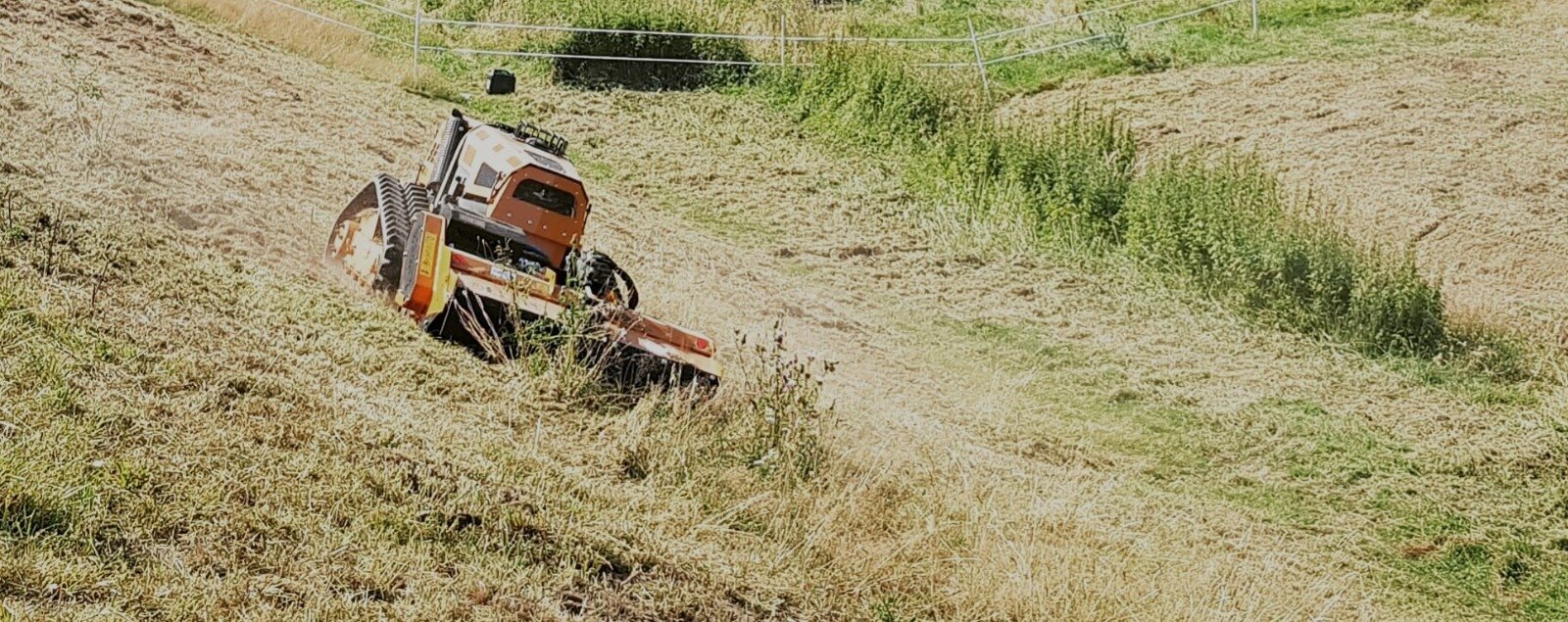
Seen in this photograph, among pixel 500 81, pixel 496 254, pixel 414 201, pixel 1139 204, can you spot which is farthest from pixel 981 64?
pixel 496 254

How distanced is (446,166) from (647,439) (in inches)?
169

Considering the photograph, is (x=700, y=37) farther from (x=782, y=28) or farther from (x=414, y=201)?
(x=414, y=201)

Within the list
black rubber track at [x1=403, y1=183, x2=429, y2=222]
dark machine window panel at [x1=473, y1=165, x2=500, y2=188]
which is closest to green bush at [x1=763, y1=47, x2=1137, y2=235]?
dark machine window panel at [x1=473, y1=165, x2=500, y2=188]

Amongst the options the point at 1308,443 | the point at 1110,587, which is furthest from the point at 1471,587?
the point at 1110,587

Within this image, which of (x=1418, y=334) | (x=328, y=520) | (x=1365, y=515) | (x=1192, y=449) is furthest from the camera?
(x=1418, y=334)

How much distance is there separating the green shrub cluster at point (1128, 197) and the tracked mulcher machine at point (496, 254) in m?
6.23

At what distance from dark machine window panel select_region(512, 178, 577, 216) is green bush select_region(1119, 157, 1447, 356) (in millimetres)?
7019

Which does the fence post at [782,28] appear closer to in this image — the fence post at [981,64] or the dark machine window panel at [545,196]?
the fence post at [981,64]

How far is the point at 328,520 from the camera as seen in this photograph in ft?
19.0

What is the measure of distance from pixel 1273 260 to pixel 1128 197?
2145 millimetres

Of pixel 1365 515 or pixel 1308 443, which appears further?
pixel 1308 443

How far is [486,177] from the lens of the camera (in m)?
10.6

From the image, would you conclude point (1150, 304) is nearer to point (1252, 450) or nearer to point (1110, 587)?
point (1252, 450)

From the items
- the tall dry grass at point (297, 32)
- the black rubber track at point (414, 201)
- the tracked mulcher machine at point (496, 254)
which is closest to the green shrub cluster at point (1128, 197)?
the tall dry grass at point (297, 32)
